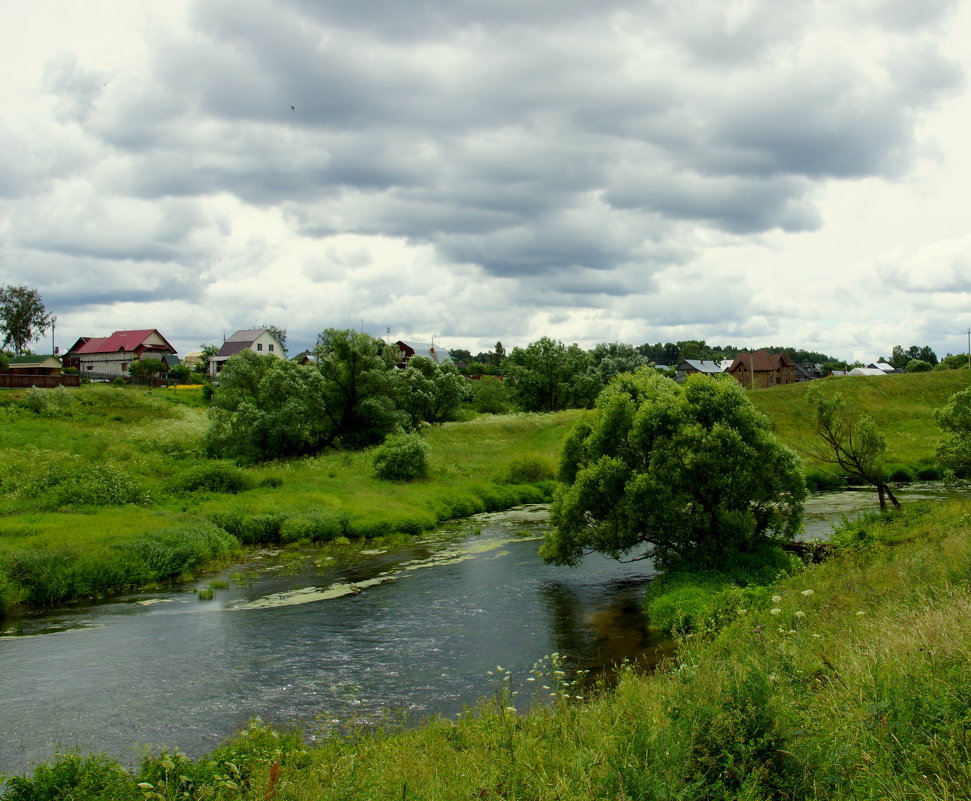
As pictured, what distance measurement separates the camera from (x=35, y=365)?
10075cm

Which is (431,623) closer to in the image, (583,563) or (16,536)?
(583,563)

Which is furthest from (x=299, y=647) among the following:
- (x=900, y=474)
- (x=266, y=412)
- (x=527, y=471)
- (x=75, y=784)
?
(x=900, y=474)

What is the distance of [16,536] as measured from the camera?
26609mm

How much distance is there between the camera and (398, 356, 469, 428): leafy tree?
73.2m

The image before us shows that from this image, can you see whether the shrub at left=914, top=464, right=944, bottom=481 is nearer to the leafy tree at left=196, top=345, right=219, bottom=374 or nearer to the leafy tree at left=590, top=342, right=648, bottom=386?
the leafy tree at left=590, top=342, right=648, bottom=386

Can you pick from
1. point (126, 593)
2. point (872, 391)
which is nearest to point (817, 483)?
point (872, 391)

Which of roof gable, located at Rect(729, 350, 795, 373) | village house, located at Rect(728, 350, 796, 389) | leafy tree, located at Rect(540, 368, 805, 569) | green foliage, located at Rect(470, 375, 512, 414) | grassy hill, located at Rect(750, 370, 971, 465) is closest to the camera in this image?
leafy tree, located at Rect(540, 368, 805, 569)

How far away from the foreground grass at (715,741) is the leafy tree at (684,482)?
7.13 m

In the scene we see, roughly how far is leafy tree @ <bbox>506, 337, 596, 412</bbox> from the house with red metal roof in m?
64.7

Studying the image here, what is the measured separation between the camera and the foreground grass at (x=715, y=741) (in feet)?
21.9

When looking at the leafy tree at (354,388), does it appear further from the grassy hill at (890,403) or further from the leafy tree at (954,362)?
the leafy tree at (954,362)

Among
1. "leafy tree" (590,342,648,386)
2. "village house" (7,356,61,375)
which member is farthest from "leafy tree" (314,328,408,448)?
"village house" (7,356,61,375)

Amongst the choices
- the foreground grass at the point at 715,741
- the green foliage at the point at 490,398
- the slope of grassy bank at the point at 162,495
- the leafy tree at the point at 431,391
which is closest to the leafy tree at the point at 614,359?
the green foliage at the point at 490,398

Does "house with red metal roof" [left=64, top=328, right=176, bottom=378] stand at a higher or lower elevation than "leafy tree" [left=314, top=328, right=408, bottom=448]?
higher
